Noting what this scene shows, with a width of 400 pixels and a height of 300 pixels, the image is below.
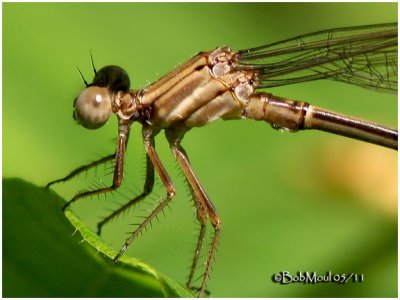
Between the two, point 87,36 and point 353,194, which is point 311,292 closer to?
point 353,194

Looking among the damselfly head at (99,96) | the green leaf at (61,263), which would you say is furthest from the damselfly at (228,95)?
the green leaf at (61,263)

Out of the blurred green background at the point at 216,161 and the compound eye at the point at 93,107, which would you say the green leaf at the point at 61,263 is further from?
the compound eye at the point at 93,107

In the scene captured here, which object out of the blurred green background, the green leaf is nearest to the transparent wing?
Answer: the blurred green background

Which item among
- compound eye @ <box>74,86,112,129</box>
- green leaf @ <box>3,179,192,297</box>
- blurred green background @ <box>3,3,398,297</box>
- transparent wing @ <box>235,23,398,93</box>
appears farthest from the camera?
transparent wing @ <box>235,23,398,93</box>

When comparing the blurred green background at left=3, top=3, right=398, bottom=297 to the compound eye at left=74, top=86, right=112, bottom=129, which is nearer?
the blurred green background at left=3, top=3, right=398, bottom=297

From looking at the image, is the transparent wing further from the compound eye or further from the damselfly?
the compound eye
